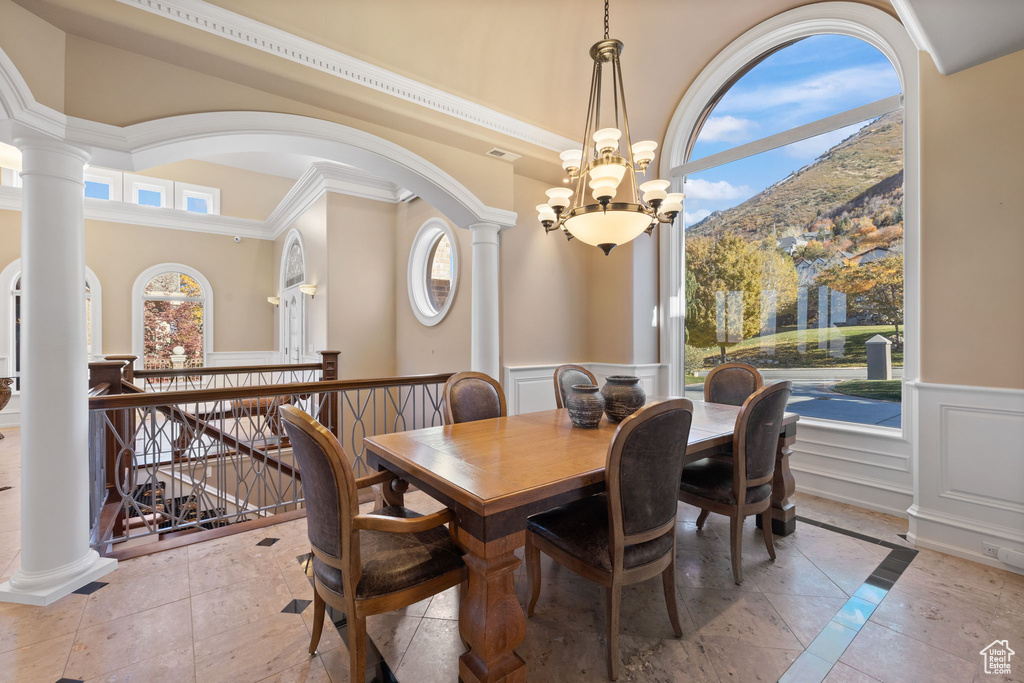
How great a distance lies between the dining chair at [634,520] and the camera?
1.51m

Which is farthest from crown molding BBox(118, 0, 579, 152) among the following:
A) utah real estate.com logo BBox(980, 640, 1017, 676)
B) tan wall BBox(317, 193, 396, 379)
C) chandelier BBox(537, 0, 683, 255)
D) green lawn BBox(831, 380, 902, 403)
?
utah real estate.com logo BBox(980, 640, 1017, 676)

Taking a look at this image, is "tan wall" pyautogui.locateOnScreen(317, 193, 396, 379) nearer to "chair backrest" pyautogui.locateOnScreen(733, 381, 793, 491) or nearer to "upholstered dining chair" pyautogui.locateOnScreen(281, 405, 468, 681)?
"upholstered dining chair" pyautogui.locateOnScreen(281, 405, 468, 681)

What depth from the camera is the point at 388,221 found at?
6.33 m

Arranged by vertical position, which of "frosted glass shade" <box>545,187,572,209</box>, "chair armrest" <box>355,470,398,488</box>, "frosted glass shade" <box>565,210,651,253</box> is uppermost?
"frosted glass shade" <box>545,187,572,209</box>

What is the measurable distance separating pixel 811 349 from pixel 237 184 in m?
9.68

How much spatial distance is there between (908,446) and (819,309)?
111 centimetres

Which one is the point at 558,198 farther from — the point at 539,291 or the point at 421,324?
the point at 421,324

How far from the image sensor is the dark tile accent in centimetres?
196

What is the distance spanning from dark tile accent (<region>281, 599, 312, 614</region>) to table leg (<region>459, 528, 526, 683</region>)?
96 centimetres

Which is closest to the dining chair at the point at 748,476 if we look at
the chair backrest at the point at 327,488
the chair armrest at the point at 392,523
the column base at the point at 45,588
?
the chair armrest at the point at 392,523

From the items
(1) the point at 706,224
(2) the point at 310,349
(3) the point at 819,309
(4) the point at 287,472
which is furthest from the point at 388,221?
(3) the point at 819,309

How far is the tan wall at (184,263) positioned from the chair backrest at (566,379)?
755cm

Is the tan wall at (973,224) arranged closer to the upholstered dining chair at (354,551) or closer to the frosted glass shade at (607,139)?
the frosted glass shade at (607,139)

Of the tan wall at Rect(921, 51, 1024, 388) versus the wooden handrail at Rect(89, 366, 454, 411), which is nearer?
the tan wall at Rect(921, 51, 1024, 388)
